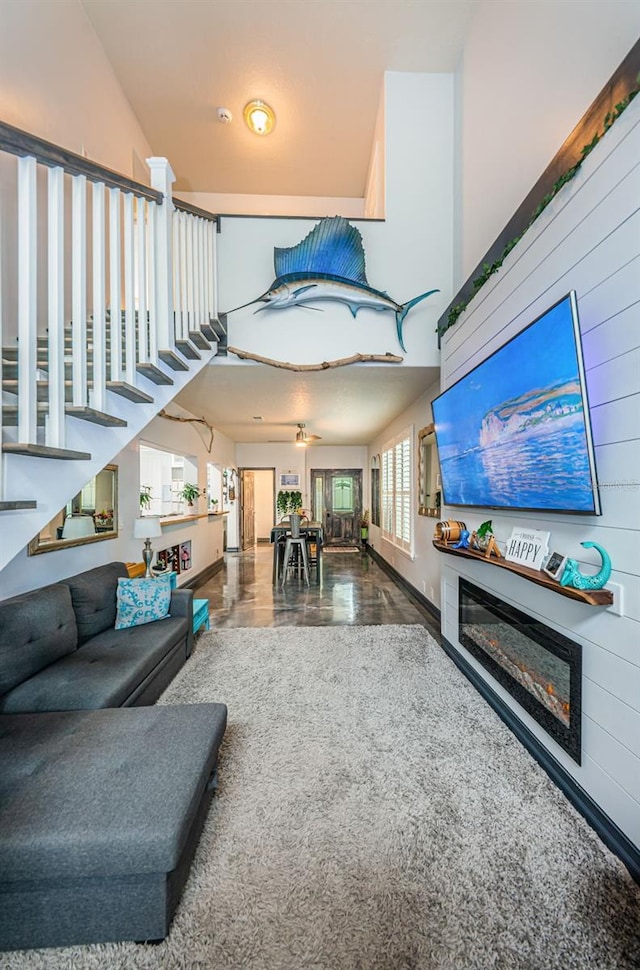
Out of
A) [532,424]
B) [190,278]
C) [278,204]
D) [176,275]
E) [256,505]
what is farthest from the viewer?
[256,505]

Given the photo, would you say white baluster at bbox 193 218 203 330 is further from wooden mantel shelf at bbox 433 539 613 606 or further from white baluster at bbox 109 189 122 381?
wooden mantel shelf at bbox 433 539 613 606

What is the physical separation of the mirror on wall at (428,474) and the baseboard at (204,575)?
3.40 meters

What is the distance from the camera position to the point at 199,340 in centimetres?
297

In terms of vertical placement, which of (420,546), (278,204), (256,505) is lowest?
(420,546)

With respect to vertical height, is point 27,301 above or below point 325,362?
below

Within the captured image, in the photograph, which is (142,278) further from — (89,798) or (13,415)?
(89,798)

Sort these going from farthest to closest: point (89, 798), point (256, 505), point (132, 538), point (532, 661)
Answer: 1. point (256, 505)
2. point (132, 538)
3. point (532, 661)
4. point (89, 798)

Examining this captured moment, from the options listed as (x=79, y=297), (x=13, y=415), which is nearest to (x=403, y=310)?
(x=79, y=297)

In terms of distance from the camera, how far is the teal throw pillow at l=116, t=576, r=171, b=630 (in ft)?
9.31

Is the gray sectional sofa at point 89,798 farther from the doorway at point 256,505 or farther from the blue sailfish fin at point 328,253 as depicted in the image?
the doorway at point 256,505

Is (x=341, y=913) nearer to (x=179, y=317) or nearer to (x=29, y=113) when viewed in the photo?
(x=179, y=317)

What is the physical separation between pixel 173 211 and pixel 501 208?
235cm

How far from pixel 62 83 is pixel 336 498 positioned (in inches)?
305

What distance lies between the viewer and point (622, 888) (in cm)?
133
